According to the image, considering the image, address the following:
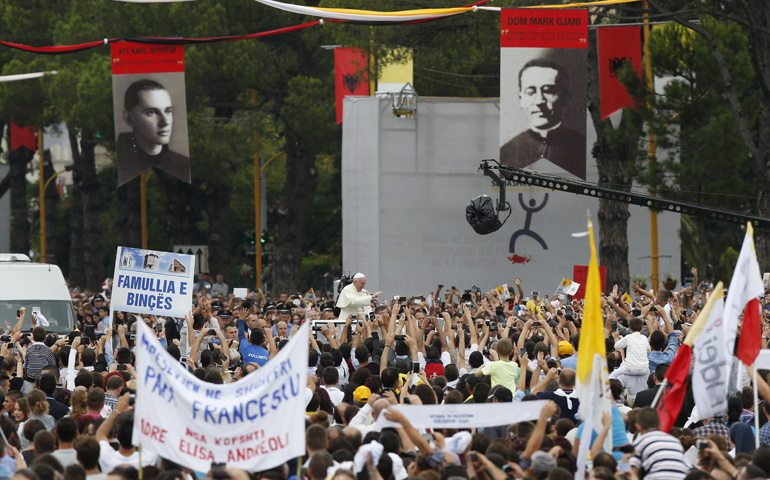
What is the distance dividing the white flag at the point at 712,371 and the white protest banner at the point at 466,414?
1028 millimetres

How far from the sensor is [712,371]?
8.55 metres

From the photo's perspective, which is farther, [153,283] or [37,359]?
[153,283]

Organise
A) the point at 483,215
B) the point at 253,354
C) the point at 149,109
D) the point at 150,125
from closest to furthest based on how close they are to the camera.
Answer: the point at 253,354 < the point at 483,215 < the point at 149,109 < the point at 150,125

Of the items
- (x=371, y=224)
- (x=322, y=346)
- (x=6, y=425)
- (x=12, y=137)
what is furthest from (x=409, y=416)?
(x=12, y=137)

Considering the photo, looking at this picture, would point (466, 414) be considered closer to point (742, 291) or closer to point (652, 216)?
point (742, 291)

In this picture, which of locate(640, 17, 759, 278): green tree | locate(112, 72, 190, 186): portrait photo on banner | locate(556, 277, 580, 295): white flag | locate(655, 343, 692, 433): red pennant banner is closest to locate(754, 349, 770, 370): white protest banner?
locate(655, 343, 692, 433): red pennant banner

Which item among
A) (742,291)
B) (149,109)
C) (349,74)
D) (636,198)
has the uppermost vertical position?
(349,74)

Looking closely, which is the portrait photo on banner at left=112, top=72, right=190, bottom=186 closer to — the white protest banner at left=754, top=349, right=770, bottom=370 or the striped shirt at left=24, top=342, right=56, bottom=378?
the striped shirt at left=24, top=342, right=56, bottom=378

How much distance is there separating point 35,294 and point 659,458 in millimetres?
15867

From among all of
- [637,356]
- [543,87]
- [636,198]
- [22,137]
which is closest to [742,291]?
[637,356]

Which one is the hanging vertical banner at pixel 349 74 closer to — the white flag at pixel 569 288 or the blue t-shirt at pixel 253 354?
the white flag at pixel 569 288

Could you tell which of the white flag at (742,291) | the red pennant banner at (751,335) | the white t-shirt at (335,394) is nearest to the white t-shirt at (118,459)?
the white t-shirt at (335,394)

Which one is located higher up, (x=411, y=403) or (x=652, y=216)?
(x=652, y=216)

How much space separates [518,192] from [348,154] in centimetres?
436
